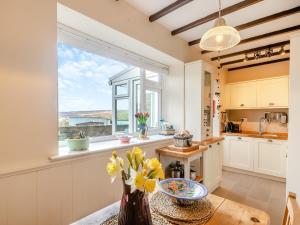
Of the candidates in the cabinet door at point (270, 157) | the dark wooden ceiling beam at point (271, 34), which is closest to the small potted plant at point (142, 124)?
the dark wooden ceiling beam at point (271, 34)

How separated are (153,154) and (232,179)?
7.15 feet

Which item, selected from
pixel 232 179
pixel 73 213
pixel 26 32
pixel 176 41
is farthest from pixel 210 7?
pixel 232 179

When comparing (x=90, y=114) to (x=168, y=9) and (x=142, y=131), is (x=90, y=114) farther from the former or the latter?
(x=168, y=9)

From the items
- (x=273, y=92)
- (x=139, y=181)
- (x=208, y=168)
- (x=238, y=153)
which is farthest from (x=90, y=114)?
(x=273, y=92)

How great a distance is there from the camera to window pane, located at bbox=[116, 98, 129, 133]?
246cm

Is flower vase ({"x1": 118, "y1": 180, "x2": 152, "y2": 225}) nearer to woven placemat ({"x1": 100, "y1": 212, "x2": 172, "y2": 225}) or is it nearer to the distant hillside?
woven placemat ({"x1": 100, "y1": 212, "x2": 172, "y2": 225})

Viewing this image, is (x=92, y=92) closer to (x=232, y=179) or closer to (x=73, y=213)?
(x=73, y=213)

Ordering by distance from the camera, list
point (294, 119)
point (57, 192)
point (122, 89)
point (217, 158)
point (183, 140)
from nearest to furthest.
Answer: point (57, 192) → point (294, 119) → point (183, 140) → point (122, 89) → point (217, 158)

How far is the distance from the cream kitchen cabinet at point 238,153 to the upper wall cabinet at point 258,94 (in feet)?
2.80

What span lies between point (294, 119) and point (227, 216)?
5.35 feet

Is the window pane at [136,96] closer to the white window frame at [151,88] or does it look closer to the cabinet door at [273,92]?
the white window frame at [151,88]

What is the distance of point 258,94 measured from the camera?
12.6 feet

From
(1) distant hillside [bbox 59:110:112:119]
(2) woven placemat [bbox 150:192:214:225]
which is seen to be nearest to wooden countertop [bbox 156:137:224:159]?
(1) distant hillside [bbox 59:110:112:119]

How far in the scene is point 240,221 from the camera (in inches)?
36.5
